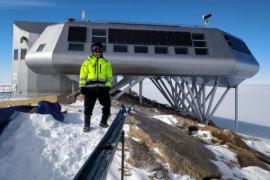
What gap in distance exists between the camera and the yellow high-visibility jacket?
947 cm

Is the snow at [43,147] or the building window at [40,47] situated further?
the building window at [40,47]

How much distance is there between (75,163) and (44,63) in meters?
15.3

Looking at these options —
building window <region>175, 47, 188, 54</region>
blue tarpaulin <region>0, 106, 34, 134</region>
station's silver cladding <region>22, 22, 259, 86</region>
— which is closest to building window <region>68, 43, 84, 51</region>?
station's silver cladding <region>22, 22, 259, 86</region>

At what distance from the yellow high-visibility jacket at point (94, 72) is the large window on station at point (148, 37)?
13.2 m

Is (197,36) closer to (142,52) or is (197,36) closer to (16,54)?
(142,52)

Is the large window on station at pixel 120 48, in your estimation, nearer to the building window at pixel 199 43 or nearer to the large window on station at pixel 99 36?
the large window on station at pixel 99 36

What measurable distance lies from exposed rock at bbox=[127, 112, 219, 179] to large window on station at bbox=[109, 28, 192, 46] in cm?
1164

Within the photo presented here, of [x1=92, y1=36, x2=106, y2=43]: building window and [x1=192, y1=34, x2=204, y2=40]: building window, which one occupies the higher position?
[x1=192, y1=34, x2=204, y2=40]: building window

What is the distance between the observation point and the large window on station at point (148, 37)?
74.8 feet

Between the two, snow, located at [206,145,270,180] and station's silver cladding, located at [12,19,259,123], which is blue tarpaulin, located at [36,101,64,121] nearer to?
snow, located at [206,145,270,180]

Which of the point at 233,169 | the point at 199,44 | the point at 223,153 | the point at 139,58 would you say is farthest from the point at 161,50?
the point at 233,169

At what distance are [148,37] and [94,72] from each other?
1407 cm

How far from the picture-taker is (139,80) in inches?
919

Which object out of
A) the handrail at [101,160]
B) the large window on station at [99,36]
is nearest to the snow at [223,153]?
the handrail at [101,160]
